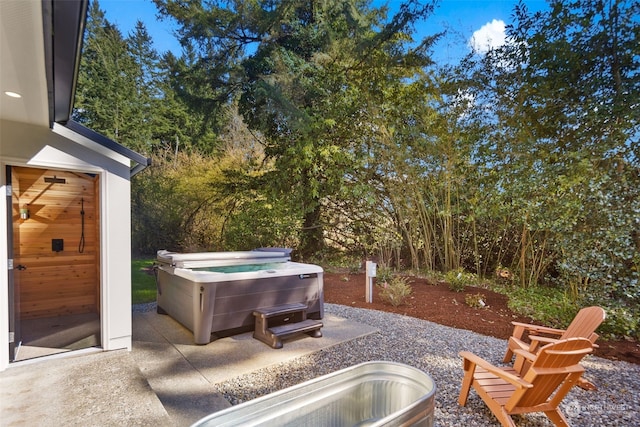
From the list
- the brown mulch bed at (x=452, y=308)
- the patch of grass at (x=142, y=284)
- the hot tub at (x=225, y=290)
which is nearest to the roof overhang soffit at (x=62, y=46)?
the hot tub at (x=225, y=290)

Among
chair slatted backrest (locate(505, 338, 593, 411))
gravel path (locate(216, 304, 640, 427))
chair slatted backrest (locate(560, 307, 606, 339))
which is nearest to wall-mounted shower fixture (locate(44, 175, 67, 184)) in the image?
gravel path (locate(216, 304, 640, 427))

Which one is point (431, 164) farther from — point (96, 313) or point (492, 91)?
point (96, 313)

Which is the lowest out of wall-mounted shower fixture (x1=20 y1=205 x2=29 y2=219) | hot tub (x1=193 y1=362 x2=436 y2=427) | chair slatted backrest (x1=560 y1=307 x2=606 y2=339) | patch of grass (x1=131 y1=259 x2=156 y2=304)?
patch of grass (x1=131 y1=259 x2=156 y2=304)

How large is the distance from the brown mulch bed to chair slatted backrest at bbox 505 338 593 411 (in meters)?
1.89

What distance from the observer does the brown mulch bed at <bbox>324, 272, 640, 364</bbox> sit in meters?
3.55

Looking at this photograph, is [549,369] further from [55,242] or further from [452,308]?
[55,242]

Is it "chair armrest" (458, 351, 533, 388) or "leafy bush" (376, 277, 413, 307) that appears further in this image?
"leafy bush" (376, 277, 413, 307)

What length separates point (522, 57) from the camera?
527 cm

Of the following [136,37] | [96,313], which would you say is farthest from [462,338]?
[136,37]

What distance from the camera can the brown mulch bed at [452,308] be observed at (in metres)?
3.55

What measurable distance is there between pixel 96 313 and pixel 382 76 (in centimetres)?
683

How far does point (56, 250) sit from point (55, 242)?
11cm

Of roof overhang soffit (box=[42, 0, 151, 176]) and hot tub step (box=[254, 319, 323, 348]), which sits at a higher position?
roof overhang soffit (box=[42, 0, 151, 176])

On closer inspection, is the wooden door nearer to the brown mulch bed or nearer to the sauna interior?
the sauna interior
